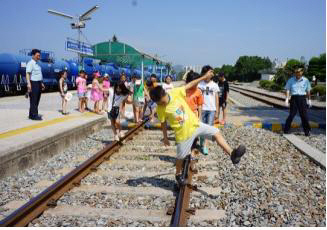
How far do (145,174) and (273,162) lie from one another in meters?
2.67

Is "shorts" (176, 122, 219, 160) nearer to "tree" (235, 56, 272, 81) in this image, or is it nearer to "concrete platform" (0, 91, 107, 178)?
"concrete platform" (0, 91, 107, 178)

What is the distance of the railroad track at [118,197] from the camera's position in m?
4.26

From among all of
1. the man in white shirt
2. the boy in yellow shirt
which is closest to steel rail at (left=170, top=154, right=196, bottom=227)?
the boy in yellow shirt

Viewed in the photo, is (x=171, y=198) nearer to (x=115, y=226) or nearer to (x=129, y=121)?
(x=115, y=226)

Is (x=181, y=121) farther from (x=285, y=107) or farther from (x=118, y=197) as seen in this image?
(x=285, y=107)

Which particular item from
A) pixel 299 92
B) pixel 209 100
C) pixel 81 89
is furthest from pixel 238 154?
pixel 81 89

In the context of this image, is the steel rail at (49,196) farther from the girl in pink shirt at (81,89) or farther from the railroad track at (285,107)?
the railroad track at (285,107)

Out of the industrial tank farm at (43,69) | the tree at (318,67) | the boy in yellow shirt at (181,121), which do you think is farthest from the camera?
the tree at (318,67)

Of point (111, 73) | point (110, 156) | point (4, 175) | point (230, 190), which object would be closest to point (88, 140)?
point (110, 156)

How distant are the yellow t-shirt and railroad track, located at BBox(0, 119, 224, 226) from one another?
796 millimetres

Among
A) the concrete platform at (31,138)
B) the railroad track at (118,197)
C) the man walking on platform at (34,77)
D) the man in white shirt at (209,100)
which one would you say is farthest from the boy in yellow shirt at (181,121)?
the man walking on platform at (34,77)

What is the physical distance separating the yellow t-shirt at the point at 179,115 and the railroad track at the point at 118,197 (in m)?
0.80

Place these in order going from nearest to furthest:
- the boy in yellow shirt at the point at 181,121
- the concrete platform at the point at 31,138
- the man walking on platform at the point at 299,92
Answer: the boy in yellow shirt at the point at 181,121, the concrete platform at the point at 31,138, the man walking on platform at the point at 299,92

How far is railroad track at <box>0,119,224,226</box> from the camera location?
168 inches
